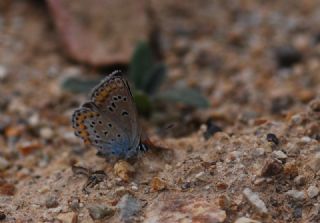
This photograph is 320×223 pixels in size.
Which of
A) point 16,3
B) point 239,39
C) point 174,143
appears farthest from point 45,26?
point 174,143

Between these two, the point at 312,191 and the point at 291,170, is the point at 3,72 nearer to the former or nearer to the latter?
the point at 291,170

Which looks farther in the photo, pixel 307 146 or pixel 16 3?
pixel 16 3

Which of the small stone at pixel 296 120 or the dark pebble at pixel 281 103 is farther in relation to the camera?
the dark pebble at pixel 281 103

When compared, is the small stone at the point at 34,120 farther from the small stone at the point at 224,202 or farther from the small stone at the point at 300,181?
the small stone at the point at 300,181

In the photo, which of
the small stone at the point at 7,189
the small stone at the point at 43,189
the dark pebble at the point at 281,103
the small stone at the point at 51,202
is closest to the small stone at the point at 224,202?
the small stone at the point at 51,202

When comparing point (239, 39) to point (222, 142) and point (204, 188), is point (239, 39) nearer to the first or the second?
point (222, 142)

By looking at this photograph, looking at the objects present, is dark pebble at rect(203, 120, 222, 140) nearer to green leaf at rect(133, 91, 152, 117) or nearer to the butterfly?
the butterfly

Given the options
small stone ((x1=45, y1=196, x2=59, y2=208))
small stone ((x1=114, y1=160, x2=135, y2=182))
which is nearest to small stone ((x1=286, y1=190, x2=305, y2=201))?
small stone ((x1=114, y1=160, x2=135, y2=182))

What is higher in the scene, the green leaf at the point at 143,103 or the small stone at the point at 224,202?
the green leaf at the point at 143,103
